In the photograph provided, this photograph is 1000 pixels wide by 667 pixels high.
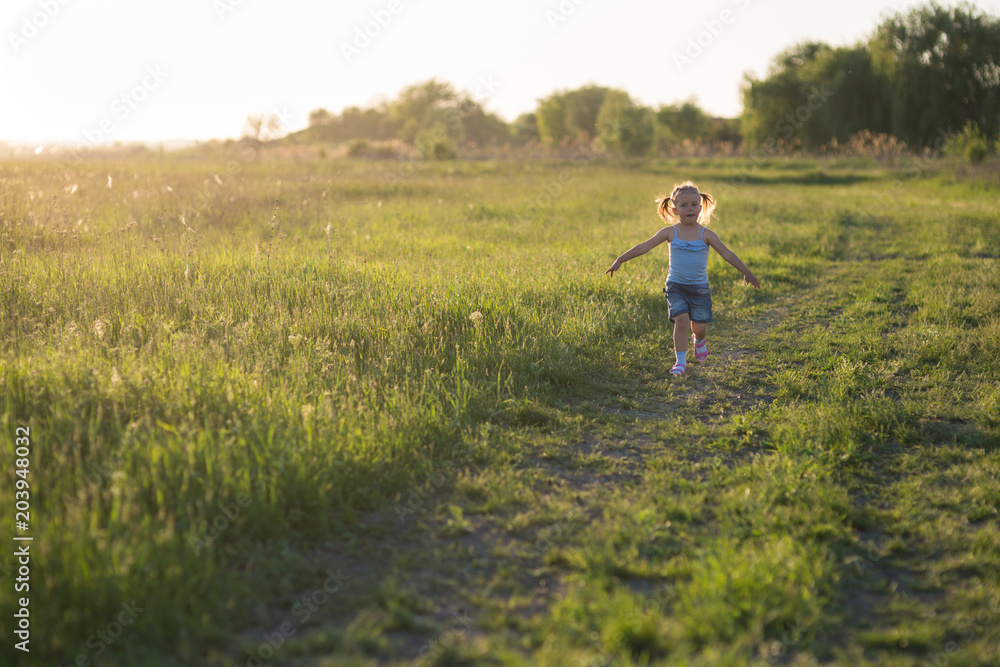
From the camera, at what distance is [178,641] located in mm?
2326

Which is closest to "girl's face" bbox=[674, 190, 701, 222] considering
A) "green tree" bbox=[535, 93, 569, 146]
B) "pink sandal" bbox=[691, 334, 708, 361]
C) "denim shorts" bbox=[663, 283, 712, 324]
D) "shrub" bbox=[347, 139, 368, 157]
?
"denim shorts" bbox=[663, 283, 712, 324]

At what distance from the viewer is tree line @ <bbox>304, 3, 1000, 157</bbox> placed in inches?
1344

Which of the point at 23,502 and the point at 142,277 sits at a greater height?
the point at 142,277

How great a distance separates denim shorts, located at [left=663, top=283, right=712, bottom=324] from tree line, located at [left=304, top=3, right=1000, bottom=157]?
2053cm

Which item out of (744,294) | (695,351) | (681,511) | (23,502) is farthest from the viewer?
(744,294)

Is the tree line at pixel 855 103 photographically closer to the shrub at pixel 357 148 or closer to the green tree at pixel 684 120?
the green tree at pixel 684 120

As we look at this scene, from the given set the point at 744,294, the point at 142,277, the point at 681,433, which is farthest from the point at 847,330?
the point at 142,277

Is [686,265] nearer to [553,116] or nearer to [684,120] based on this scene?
[684,120]

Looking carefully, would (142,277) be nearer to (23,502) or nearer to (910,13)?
(23,502)

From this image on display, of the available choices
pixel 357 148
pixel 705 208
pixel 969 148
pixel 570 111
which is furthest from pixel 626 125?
pixel 705 208

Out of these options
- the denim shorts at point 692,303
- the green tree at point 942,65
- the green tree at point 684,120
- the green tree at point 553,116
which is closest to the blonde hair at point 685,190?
the denim shorts at point 692,303

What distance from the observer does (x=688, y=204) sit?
5375mm

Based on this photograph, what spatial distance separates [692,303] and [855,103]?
136ft

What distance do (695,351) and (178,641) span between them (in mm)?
4557
